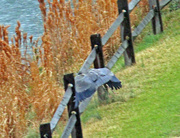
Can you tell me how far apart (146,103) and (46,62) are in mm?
2005

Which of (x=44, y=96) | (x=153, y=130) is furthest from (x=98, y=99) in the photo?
(x=153, y=130)

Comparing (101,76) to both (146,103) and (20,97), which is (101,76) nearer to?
(146,103)

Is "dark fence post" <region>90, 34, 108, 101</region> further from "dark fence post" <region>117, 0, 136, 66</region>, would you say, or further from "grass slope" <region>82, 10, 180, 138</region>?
"dark fence post" <region>117, 0, 136, 66</region>

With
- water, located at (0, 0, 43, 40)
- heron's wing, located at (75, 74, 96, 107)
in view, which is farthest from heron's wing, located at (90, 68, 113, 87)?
water, located at (0, 0, 43, 40)

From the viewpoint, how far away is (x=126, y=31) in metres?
8.38

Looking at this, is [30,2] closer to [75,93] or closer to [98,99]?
[98,99]

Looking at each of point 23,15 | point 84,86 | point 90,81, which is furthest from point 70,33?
point 23,15

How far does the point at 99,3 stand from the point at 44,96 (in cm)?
348

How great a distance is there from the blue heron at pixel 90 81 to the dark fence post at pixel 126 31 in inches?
71.9

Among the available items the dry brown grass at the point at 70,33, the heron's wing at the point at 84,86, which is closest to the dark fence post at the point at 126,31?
the dry brown grass at the point at 70,33

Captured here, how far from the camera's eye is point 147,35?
10.2 meters

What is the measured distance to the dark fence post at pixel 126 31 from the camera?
8.27 metres

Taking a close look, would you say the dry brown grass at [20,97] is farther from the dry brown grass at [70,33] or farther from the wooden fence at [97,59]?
the dry brown grass at [70,33]

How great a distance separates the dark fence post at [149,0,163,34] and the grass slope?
754 millimetres
